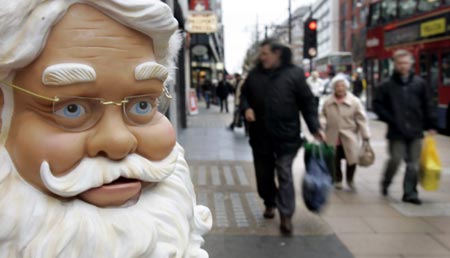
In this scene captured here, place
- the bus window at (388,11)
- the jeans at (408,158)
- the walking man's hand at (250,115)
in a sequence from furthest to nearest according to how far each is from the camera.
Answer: the bus window at (388,11), the jeans at (408,158), the walking man's hand at (250,115)

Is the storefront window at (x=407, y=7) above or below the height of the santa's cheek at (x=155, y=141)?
above

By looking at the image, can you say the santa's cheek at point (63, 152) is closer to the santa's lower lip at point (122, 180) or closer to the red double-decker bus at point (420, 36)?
the santa's lower lip at point (122, 180)

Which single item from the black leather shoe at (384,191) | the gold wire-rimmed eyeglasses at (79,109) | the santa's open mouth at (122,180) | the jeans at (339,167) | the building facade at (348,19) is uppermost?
the building facade at (348,19)

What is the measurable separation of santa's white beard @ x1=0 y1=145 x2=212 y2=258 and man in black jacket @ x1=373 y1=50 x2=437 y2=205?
4910 millimetres

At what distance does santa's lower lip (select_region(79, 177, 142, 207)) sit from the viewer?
5.13 feet

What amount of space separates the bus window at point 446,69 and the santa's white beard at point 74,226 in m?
11.6

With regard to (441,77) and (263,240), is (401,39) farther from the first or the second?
(263,240)

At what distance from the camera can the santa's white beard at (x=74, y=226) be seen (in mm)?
1486

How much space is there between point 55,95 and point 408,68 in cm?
529

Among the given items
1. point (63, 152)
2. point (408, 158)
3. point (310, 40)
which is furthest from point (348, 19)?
point (63, 152)

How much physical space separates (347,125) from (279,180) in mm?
2223

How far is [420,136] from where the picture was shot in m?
6.06

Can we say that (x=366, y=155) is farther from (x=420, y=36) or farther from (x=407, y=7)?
(x=407, y=7)

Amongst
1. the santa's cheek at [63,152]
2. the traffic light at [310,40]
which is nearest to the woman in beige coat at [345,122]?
the santa's cheek at [63,152]
